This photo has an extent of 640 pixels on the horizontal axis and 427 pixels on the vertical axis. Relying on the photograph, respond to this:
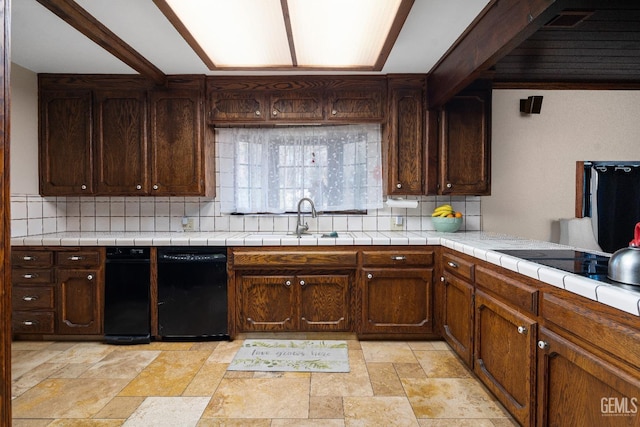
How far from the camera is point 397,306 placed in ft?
9.71

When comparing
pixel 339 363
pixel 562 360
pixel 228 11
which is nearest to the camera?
pixel 562 360

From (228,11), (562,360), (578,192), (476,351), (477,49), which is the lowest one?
(476,351)

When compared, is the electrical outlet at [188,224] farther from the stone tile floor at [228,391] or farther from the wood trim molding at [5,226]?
the wood trim molding at [5,226]

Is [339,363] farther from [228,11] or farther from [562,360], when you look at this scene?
[228,11]

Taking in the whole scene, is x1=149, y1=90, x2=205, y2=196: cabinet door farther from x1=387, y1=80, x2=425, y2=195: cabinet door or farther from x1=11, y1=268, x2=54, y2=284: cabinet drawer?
x1=387, y1=80, x2=425, y2=195: cabinet door

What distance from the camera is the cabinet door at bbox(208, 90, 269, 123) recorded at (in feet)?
10.7

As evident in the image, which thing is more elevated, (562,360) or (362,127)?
(362,127)

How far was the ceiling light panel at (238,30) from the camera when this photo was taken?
6.64 feet

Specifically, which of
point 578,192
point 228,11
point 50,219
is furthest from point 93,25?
point 578,192

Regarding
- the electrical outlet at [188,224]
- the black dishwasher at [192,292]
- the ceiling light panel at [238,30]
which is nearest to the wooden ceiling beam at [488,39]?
the ceiling light panel at [238,30]

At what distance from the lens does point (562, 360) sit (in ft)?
4.75

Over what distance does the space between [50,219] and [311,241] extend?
2.47 meters

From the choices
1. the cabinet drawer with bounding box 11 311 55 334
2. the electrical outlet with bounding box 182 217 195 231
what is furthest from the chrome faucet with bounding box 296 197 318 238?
the cabinet drawer with bounding box 11 311 55 334

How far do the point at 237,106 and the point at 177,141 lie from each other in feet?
2.02
